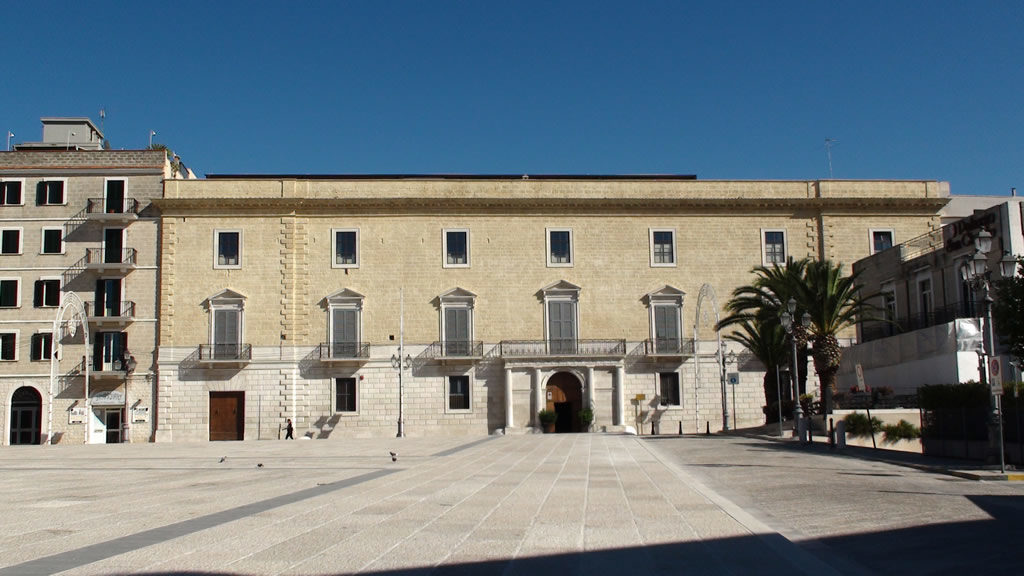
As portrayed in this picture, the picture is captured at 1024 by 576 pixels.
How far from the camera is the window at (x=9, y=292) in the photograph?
158 feet

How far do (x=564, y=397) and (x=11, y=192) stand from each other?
29.2m

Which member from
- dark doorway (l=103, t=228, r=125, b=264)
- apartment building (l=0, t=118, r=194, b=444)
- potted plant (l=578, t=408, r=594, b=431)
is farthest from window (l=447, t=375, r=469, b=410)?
dark doorway (l=103, t=228, r=125, b=264)

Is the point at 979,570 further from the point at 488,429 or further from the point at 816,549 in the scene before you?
the point at 488,429

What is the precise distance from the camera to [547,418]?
47.8 meters

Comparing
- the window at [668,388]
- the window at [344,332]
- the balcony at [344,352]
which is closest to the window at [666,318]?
the window at [668,388]

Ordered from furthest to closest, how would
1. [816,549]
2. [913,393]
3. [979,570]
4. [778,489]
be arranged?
[913,393], [778,489], [816,549], [979,570]

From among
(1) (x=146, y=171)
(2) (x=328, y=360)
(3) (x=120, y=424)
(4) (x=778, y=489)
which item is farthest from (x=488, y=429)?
(4) (x=778, y=489)

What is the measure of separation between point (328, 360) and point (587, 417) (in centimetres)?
1282

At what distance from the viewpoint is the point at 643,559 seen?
30.6 ft

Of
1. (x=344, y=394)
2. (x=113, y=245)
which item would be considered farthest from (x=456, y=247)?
(x=113, y=245)

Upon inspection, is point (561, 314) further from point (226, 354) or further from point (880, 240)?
point (880, 240)

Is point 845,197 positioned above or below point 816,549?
above

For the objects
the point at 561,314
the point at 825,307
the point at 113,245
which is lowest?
the point at 825,307

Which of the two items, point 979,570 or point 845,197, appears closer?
point 979,570
